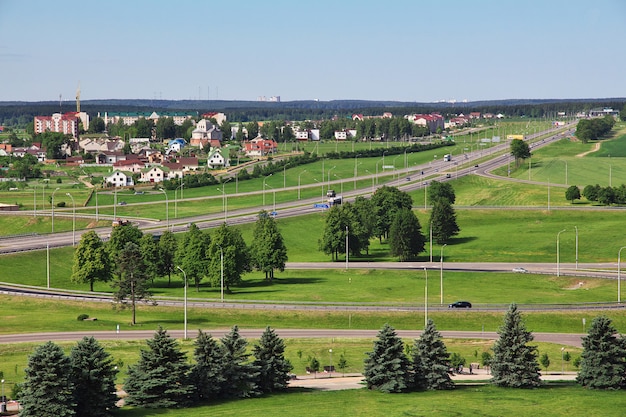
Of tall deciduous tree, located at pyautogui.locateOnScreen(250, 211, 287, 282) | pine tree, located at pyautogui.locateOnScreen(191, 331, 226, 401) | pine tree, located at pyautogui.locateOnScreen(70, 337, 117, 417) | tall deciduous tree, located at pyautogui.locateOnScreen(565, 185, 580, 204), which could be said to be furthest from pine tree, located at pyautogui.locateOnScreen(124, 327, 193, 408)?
tall deciduous tree, located at pyautogui.locateOnScreen(565, 185, 580, 204)

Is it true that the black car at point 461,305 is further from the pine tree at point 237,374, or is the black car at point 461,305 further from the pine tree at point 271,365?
the pine tree at point 237,374

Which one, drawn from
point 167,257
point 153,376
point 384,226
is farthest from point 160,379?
point 384,226

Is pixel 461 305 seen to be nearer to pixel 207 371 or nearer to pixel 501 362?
pixel 501 362

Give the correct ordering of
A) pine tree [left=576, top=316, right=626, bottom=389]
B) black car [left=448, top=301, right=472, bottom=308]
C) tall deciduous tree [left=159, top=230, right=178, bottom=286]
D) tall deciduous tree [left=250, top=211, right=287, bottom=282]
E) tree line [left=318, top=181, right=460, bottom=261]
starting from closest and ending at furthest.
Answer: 1. pine tree [left=576, top=316, right=626, bottom=389]
2. black car [left=448, top=301, right=472, bottom=308]
3. tall deciduous tree [left=159, top=230, right=178, bottom=286]
4. tall deciduous tree [left=250, top=211, right=287, bottom=282]
5. tree line [left=318, top=181, right=460, bottom=261]

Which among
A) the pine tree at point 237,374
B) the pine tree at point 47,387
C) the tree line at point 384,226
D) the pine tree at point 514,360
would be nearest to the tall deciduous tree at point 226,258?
the tree line at point 384,226

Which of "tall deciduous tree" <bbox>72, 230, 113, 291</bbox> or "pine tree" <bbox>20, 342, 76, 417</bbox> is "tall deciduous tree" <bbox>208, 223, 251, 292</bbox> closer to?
"tall deciduous tree" <bbox>72, 230, 113, 291</bbox>

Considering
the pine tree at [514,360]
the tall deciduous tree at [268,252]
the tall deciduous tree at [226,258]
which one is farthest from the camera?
the tall deciduous tree at [268,252]
